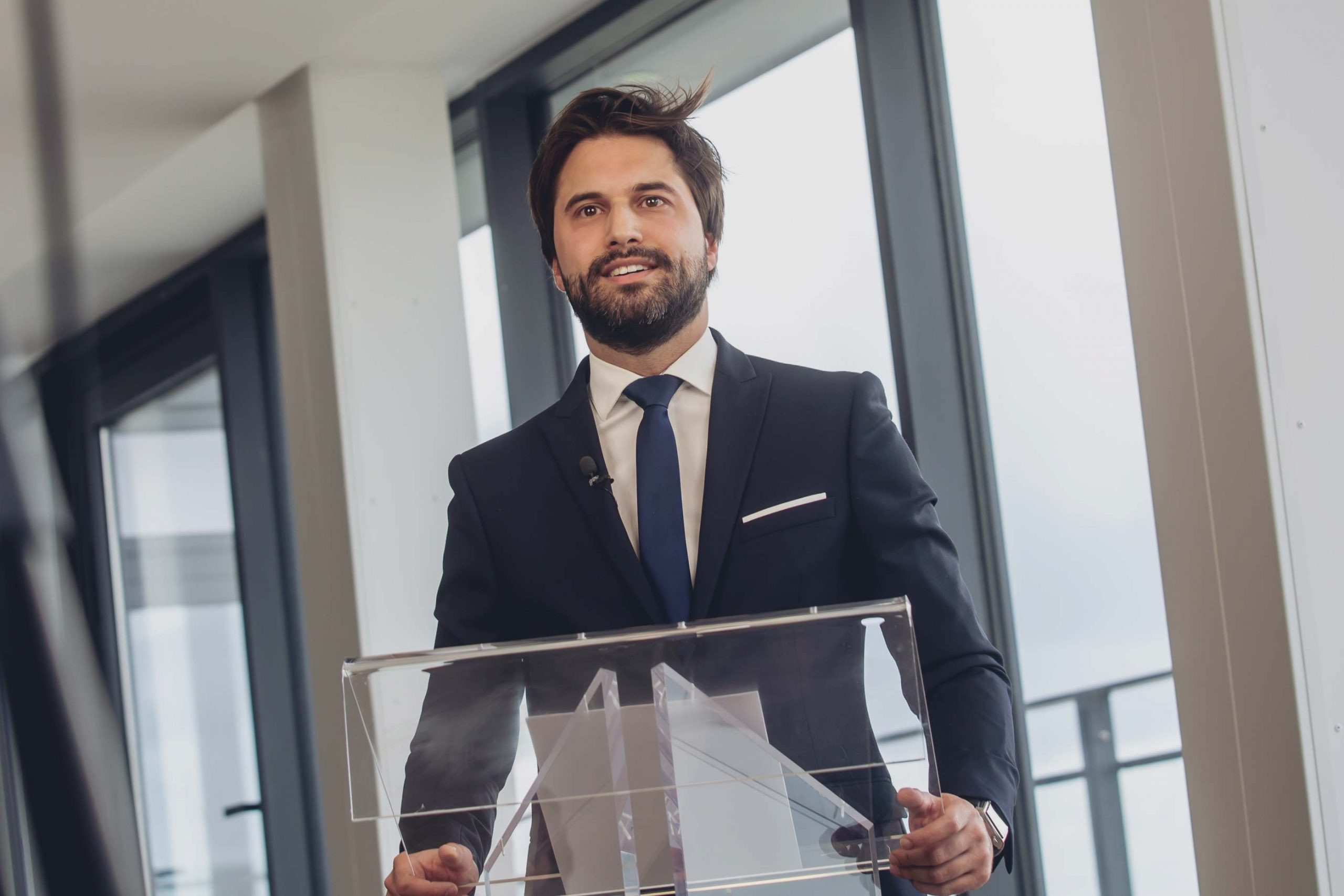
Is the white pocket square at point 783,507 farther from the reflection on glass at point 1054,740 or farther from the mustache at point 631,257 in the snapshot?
the reflection on glass at point 1054,740

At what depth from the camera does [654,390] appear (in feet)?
6.42

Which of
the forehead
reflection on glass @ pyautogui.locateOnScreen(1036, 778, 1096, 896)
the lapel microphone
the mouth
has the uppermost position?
the forehead

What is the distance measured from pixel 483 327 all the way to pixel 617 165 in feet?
7.72

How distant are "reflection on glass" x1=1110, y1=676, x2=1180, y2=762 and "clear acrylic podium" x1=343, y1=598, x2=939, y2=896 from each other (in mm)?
1637

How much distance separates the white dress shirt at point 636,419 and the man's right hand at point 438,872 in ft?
2.24

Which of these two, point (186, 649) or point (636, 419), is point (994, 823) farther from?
point (186, 649)

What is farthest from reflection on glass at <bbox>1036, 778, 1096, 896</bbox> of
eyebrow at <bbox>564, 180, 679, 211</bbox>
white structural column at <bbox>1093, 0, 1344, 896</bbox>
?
eyebrow at <bbox>564, 180, 679, 211</bbox>

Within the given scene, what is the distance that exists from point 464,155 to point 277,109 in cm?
67

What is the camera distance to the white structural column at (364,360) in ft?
12.6

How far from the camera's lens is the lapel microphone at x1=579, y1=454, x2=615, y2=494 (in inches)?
74.9

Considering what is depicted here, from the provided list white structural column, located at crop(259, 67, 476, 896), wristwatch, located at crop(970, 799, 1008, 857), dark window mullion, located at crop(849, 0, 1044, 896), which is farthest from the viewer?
white structural column, located at crop(259, 67, 476, 896)

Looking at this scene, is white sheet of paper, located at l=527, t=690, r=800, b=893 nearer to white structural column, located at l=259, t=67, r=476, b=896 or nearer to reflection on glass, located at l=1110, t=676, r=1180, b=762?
reflection on glass, located at l=1110, t=676, r=1180, b=762

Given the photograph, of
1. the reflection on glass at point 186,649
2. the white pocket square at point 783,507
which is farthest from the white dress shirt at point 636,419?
the reflection on glass at point 186,649

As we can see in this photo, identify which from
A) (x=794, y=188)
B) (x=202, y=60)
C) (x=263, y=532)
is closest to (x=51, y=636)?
(x=794, y=188)
